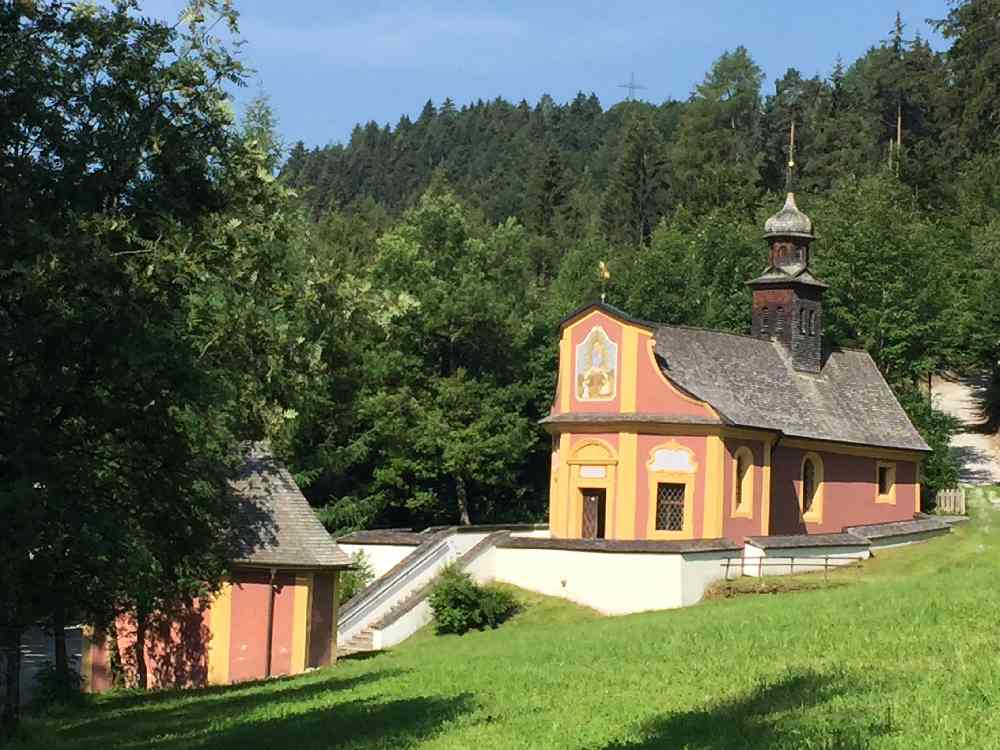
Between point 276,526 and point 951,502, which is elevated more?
point 951,502

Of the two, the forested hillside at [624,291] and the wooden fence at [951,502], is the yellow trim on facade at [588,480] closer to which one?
the forested hillside at [624,291]

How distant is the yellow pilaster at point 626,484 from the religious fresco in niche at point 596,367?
1408mm

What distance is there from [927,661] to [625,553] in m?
19.8

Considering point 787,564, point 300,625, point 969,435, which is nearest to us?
point 300,625

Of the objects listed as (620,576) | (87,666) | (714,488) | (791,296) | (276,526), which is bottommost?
(87,666)

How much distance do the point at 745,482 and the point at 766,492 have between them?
0.84 meters

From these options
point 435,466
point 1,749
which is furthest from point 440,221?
point 1,749

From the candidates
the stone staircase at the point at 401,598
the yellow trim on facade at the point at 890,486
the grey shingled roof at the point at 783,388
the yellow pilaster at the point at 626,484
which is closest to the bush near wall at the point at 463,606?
the stone staircase at the point at 401,598

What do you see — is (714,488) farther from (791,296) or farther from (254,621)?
(254,621)

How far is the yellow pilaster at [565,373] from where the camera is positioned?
3919 cm

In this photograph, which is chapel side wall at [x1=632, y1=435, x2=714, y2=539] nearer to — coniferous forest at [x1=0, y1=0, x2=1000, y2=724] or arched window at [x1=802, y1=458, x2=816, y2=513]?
arched window at [x1=802, y1=458, x2=816, y2=513]

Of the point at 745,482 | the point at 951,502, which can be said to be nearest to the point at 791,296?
the point at 745,482

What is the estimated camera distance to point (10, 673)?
15984mm

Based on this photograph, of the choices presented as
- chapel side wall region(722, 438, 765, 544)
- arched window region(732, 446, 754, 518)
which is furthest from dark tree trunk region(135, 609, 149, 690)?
arched window region(732, 446, 754, 518)
